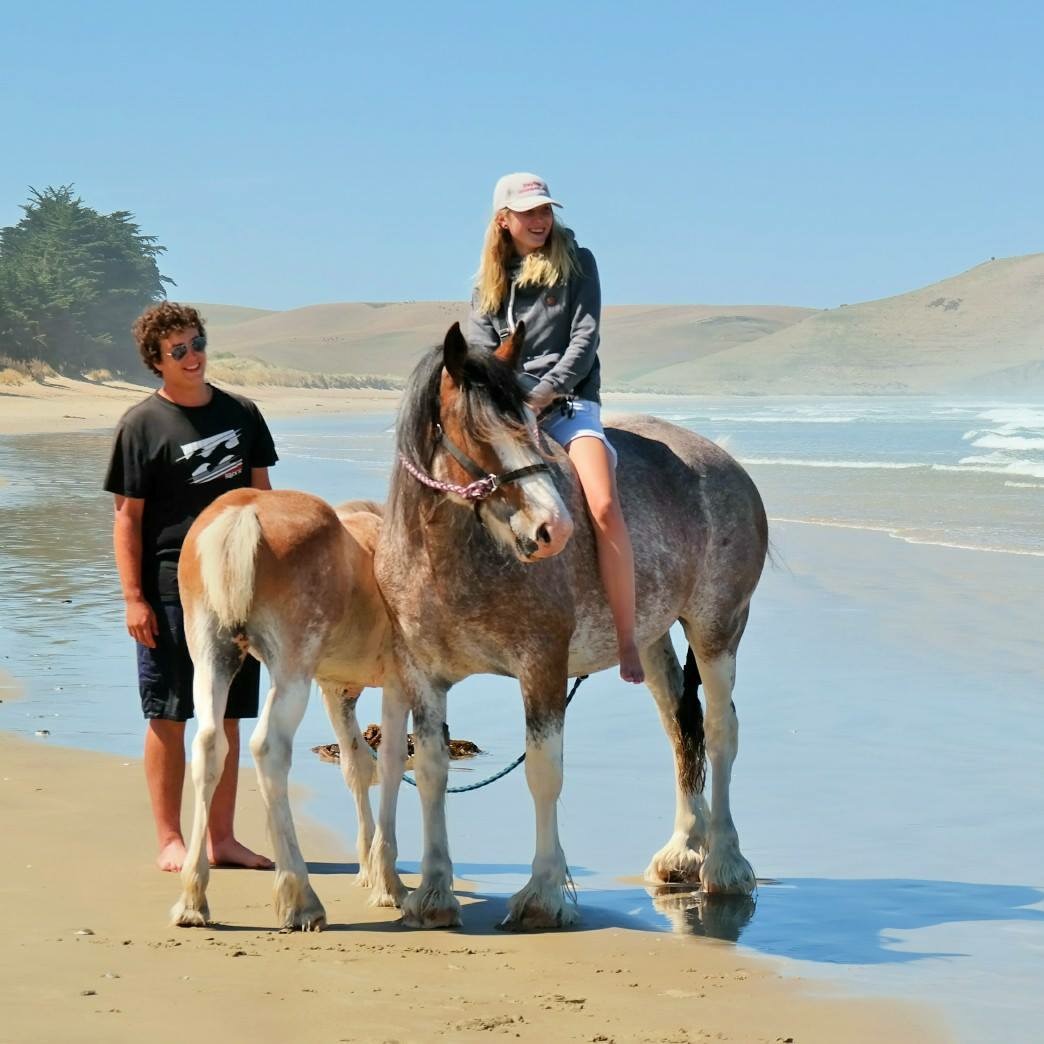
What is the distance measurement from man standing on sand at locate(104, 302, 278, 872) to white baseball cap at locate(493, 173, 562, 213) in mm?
1256

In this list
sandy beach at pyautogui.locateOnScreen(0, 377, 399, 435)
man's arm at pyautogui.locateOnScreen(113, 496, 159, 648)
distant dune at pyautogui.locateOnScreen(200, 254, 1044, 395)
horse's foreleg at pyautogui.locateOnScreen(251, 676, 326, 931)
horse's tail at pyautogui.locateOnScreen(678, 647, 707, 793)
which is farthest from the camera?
distant dune at pyautogui.locateOnScreen(200, 254, 1044, 395)

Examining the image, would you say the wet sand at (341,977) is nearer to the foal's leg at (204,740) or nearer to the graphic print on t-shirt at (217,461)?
the foal's leg at (204,740)

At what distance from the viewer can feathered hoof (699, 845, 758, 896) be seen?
6.07 metres

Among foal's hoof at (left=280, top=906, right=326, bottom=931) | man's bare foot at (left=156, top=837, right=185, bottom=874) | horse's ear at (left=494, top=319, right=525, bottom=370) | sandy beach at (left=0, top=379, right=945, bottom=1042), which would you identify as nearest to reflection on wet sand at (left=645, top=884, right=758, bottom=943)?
sandy beach at (left=0, top=379, right=945, bottom=1042)

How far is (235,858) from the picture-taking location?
20.3 feet

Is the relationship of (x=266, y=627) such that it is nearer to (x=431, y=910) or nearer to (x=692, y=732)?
(x=431, y=910)

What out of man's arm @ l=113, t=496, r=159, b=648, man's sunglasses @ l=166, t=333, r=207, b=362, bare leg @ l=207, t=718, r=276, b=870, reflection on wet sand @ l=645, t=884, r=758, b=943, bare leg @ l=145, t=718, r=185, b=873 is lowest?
reflection on wet sand @ l=645, t=884, r=758, b=943

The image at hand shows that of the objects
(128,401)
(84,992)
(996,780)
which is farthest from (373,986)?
(128,401)

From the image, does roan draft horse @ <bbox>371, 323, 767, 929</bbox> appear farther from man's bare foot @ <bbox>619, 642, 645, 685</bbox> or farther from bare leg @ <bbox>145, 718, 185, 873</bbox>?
bare leg @ <bbox>145, 718, 185, 873</bbox>

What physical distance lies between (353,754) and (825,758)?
255 centimetres

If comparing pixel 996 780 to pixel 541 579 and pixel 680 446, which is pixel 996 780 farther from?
pixel 541 579

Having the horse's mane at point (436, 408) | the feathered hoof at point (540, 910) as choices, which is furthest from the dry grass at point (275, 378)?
the feathered hoof at point (540, 910)

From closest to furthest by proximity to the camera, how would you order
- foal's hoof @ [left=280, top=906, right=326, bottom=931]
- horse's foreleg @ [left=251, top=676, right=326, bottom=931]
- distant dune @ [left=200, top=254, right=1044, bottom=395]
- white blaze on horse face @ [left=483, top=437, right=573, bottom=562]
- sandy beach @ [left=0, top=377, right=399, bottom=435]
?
white blaze on horse face @ [left=483, top=437, right=573, bottom=562] < horse's foreleg @ [left=251, top=676, right=326, bottom=931] < foal's hoof @ [left=280, top=906, right=326, bottom=931] < sandy beach @ [left=0, top=377, right=399, bottom=435] < distant dune @ [left=200, top=254, right=1044, bottom=395]

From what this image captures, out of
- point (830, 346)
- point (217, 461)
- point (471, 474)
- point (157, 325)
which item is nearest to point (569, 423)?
point (471, 474)
